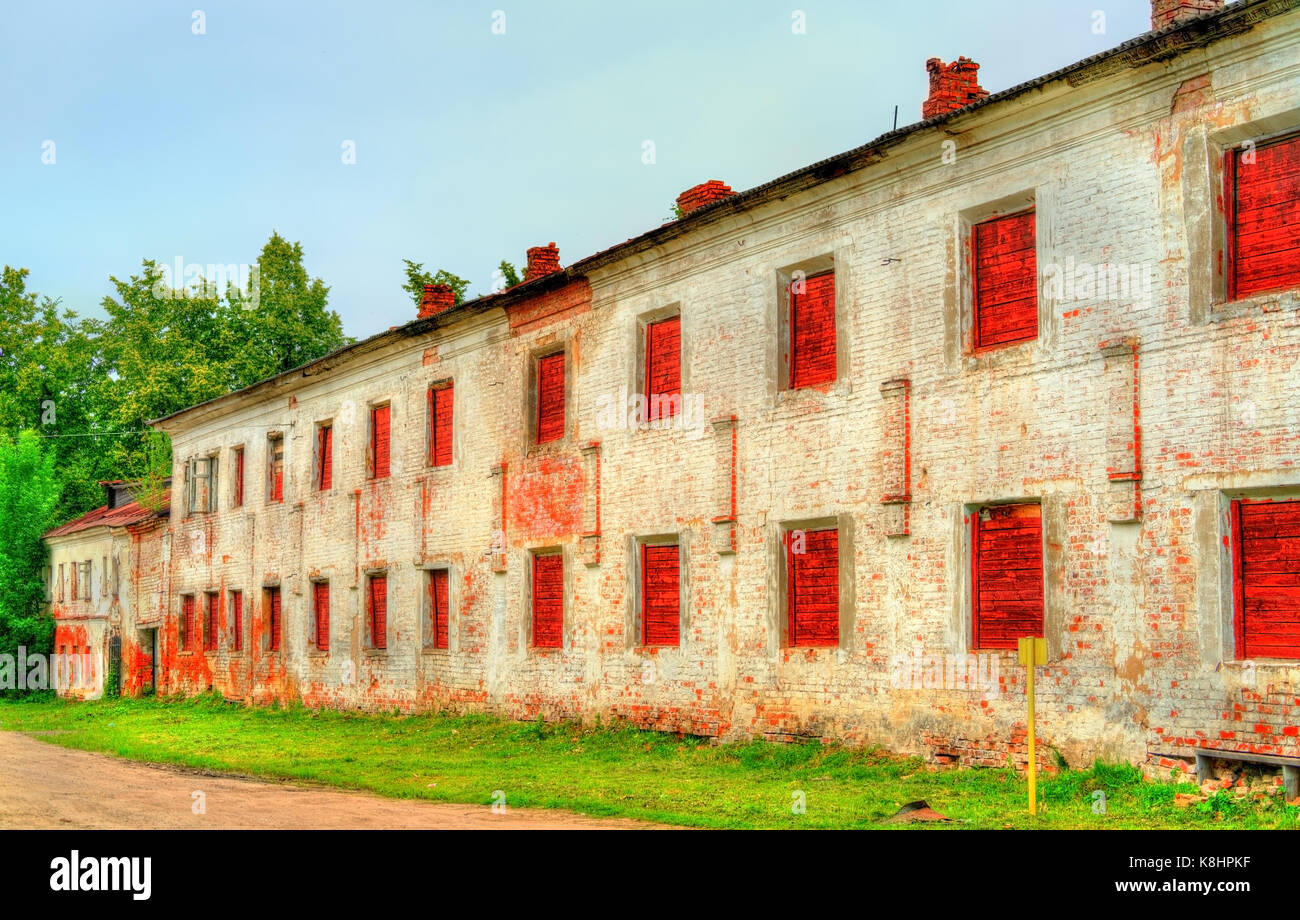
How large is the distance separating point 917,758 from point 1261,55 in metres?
7.78

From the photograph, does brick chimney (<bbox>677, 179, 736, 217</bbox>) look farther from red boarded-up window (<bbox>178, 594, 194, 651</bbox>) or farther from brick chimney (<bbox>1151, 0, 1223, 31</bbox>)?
red boarded-up window (<bbox>178, 594, 194, 651</bbox>)

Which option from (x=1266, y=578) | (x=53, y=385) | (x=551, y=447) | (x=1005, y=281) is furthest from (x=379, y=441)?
(x=53, y=385)

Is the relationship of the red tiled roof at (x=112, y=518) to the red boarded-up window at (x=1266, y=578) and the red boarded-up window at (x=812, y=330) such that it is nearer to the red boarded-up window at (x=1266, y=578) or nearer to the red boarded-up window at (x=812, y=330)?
the red boarded-up window at (x=812, y=330)

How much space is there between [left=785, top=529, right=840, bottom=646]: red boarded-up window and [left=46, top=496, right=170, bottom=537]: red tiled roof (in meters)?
24.4

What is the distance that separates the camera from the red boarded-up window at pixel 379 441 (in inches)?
1056

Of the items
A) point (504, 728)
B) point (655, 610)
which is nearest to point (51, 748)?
point (504, 728)

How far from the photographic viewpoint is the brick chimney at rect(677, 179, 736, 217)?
19.9 metres

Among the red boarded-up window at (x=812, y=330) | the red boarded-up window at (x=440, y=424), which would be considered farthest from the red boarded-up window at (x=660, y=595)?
the red boarded-up window at (x=440, y=424)

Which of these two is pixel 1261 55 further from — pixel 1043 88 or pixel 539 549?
pixel 539 549

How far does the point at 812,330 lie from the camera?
56.4 ft

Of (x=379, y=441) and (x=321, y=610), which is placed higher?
(x=379, y=441)

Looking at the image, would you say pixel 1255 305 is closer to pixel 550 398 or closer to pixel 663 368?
pixel 663 368

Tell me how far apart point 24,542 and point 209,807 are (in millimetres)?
33062

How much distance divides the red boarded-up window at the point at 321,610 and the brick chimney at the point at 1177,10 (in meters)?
20.1
